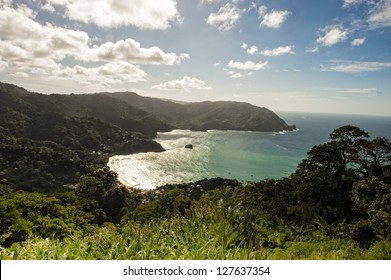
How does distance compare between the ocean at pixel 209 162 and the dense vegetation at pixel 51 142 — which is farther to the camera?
the ocean at pixel 209 162

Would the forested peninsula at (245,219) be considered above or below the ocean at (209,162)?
above

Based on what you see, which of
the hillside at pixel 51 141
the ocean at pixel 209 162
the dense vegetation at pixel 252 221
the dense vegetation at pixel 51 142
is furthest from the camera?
the ocean at pixel 209 162

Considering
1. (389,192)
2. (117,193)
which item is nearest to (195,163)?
(117,193)

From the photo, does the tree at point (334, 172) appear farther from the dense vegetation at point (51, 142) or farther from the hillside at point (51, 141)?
the hillside at point (51, 141)

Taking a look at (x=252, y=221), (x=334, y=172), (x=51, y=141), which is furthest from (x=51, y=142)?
(x=252, y=221)

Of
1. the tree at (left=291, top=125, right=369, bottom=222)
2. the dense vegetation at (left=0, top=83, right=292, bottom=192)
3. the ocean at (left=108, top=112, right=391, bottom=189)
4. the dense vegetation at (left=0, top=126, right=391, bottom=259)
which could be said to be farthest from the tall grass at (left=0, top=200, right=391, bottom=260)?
the ocean at (left=108, top=112, right=391, bottom=189)

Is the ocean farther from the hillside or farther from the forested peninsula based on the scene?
the forested peninsula

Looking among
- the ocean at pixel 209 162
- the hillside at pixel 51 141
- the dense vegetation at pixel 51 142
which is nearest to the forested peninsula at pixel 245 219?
the dense vegetation at pixel 51 142

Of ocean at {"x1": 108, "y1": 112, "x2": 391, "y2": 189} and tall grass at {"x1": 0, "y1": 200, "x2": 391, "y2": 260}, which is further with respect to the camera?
ocean at {"x1": 108, "y1": 112, "x2": 391, "y2": 189}
